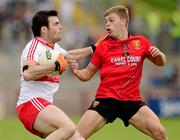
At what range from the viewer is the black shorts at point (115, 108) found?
1379 centimetres

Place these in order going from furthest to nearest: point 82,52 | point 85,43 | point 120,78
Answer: point 85,43 < point 82,52 < point 120,78

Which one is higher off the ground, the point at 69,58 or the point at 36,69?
the point at 36,69

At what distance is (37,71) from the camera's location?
12.5 meters

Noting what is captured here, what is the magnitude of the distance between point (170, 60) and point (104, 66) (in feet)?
59.6

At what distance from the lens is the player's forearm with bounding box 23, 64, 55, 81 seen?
12484 mm

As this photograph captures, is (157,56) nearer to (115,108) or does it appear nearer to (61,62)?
(115,108)

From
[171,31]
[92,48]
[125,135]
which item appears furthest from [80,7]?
[92,48]

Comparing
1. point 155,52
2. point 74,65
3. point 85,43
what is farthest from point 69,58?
point 85,43

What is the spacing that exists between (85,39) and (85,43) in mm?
292

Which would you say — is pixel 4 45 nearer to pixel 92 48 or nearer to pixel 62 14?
pixel 62 14

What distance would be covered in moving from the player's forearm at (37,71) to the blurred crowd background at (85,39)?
1650 centimetres

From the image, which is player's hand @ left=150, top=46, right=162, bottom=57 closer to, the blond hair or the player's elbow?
the blond hair

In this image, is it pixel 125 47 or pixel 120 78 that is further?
→ pixel 125 47

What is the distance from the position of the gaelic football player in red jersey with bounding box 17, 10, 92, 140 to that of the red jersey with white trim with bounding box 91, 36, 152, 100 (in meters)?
1.01
